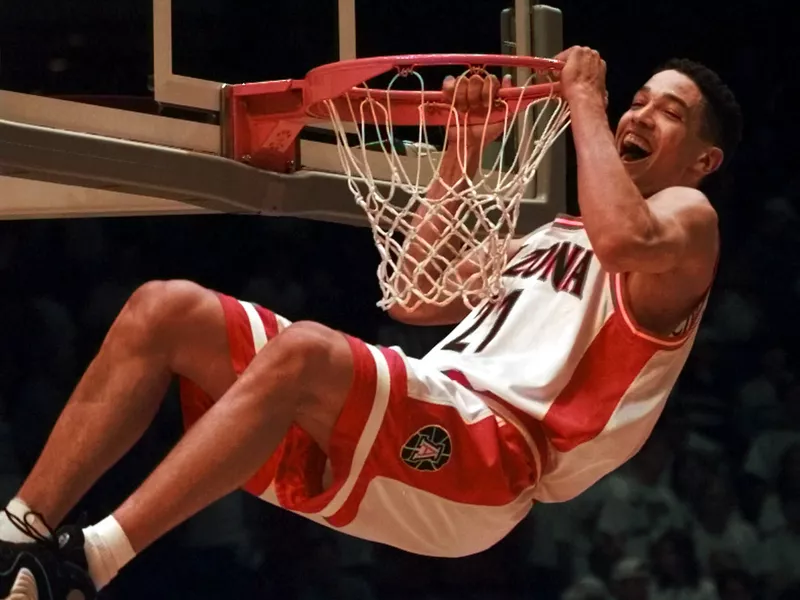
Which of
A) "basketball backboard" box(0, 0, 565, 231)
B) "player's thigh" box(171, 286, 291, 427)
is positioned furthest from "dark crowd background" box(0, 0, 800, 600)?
"player's thigh" box(171, 286, 291, 427)

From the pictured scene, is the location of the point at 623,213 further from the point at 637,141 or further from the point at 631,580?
the point at 631,580

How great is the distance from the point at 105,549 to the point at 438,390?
529 mm

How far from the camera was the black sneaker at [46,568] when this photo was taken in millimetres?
1425

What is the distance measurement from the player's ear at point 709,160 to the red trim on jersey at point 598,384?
0.39 m

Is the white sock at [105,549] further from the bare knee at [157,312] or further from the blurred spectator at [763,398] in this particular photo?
the blurred spectator at [763,398]

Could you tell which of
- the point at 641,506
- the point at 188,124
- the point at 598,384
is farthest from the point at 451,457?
the point at 641,506

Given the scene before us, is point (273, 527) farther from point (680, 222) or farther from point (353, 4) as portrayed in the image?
point (680, 222)

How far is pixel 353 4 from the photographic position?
A: 261cm

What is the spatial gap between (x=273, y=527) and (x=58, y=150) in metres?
1.87

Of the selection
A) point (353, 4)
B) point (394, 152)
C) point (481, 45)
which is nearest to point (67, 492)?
point (394, 152)

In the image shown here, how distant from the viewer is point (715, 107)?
211 cm

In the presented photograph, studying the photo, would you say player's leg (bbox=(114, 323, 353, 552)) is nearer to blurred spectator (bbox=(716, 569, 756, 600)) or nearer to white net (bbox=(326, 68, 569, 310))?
white net (bbox=(326, 68, 569, 310))

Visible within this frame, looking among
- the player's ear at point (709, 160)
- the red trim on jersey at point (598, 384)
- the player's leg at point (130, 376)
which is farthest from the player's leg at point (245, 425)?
the player's ear at point (709, 160)

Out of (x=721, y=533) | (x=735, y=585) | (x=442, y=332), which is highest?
(x=442, y=332)
